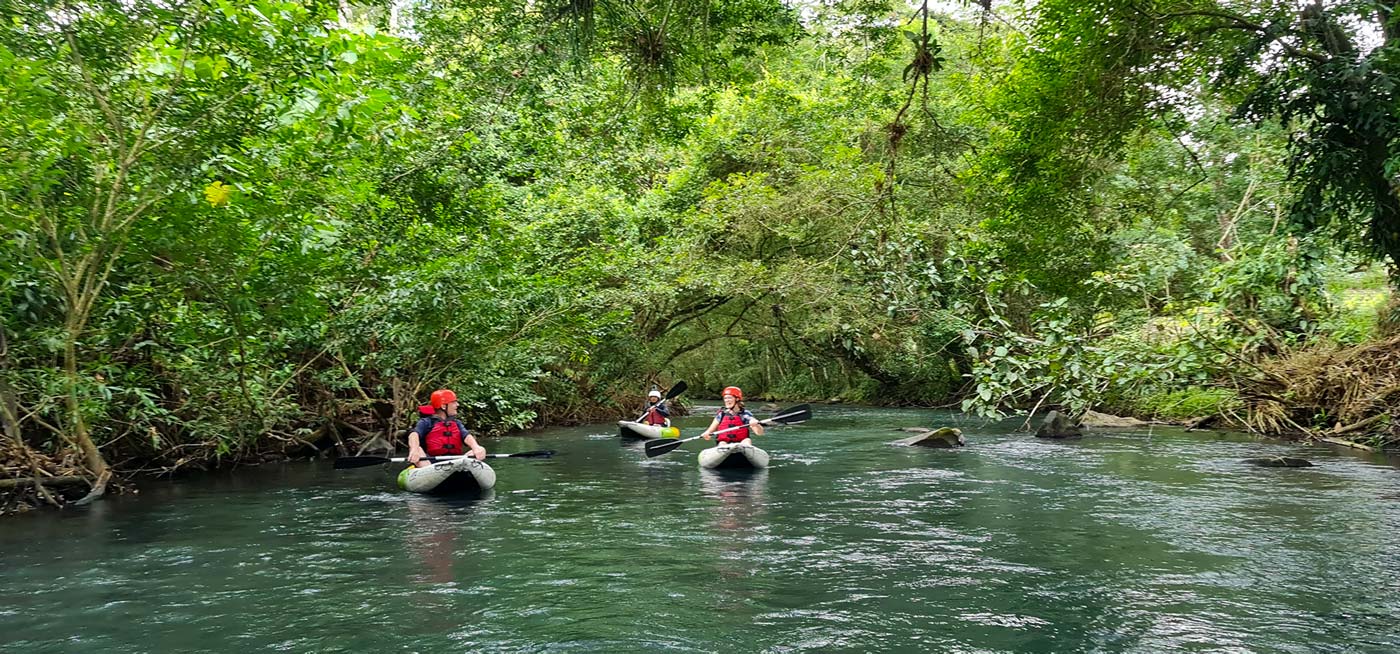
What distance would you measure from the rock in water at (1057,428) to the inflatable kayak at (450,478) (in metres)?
11.2

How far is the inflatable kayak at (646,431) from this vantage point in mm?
19703

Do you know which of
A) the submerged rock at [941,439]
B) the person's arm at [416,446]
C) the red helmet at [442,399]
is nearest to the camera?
the person's arm at [416,446]

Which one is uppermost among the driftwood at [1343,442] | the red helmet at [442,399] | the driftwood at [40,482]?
the red helmet at [442,399]

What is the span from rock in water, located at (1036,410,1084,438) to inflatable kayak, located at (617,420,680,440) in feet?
22.8

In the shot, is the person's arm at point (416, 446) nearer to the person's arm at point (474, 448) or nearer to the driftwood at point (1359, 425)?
the person's arm at point (474, 448)

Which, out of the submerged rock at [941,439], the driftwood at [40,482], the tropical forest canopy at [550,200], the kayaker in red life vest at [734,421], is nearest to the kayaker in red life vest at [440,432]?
the tropical forest canopy at [550,200]

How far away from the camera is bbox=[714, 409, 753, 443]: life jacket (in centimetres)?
1461

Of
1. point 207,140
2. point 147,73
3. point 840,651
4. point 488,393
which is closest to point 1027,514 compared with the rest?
point 840,651

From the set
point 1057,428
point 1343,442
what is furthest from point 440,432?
point 1343,442

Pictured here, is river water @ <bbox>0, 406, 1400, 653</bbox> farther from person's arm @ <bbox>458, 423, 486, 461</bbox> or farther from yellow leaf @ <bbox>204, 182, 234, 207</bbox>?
yellow leaf @ <bbox>204, 182, 234, 207</bbox>

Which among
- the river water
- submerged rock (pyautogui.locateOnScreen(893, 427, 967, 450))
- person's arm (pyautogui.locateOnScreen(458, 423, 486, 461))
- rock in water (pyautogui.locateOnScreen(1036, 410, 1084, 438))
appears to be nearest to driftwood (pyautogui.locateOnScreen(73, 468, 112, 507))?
the river water

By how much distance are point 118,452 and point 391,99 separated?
657 cm

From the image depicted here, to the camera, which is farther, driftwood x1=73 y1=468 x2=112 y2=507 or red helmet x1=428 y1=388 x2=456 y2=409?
red helmet x1=428 y1=388 x2=456 y2=409

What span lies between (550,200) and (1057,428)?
10.8 m
